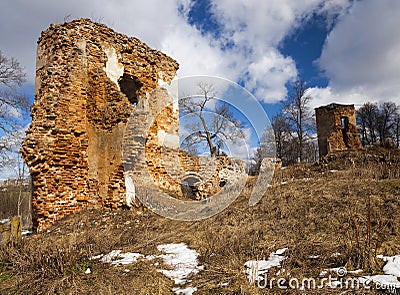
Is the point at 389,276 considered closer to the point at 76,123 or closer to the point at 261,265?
the point at 261,265

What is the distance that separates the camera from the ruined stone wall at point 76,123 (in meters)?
7.45

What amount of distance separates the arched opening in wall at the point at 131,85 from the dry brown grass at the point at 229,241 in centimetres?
460

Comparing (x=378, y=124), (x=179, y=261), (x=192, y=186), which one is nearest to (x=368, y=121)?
(x=378, y=124)

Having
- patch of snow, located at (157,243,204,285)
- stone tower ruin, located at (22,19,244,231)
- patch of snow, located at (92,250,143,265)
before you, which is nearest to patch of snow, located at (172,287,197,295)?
patch of snow, located at (157,243,204,285)

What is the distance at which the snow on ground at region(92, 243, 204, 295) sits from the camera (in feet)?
11.8

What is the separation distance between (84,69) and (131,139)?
2.71m

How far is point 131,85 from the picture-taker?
10.4 m

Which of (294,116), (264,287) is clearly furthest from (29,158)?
(294,116)

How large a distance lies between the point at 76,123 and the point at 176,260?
5.65 meters

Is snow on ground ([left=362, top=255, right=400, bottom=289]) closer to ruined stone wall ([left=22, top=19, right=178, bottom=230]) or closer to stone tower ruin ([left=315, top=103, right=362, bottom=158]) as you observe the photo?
ruined stone wall ([left=22, top=19, right=178, bottom=230])

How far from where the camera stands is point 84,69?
8.51m

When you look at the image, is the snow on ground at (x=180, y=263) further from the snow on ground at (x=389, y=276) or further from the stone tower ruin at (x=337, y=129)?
the stone tower ruin at (x=337, y=129)

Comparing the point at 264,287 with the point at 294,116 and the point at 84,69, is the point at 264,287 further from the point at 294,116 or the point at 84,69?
the point at 294,116
